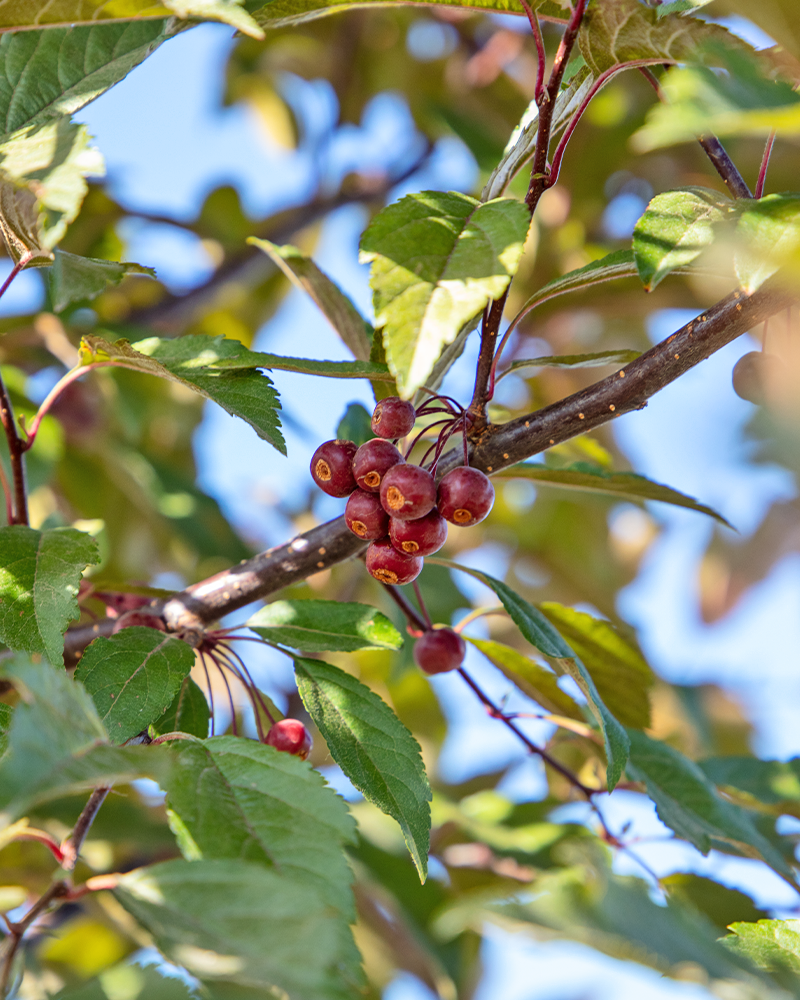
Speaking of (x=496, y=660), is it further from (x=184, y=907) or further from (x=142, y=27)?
(x=142, y=27)

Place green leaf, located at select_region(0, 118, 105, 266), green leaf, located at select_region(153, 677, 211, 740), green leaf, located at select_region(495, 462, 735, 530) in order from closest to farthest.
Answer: green leaf, located at select_region(0, 118, 105, 266), green leaf, located at select_region(153, 677, 211, 740), green leaf, located at select_region(495, 462, 735, 530)

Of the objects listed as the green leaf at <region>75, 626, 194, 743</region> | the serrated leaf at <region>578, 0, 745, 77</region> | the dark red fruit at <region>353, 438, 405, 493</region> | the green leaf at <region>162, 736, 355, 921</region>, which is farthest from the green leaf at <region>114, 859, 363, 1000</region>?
the serrated leaf at <region>578, 0, 745, 77</region>

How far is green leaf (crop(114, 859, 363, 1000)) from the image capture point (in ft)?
1.75

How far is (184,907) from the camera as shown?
23.3 inches

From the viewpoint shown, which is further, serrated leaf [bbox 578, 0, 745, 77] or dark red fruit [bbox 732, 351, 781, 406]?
dark red fruit [bbox 732, 351, 781, 406]

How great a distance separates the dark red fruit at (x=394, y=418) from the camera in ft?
3.04

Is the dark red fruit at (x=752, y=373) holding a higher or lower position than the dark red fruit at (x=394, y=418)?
lower

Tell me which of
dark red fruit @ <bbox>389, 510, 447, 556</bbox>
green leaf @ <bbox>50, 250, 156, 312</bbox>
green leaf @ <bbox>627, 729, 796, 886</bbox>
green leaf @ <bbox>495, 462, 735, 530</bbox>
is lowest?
green leaf @ <bbox>627, 729, 796, 886</bbox>

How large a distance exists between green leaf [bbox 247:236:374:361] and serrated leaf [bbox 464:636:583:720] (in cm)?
49

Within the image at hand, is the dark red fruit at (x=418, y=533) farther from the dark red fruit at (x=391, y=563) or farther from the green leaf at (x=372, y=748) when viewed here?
the green leaf at (x=372, y=748)

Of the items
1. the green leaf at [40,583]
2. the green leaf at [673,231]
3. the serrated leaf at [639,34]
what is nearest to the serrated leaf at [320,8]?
the serrated leaf at [639,34]

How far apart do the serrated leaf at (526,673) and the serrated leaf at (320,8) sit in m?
0.85

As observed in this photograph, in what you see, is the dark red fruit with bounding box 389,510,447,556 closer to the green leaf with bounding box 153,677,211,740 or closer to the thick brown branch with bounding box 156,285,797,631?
the thick brown branch with bounding box 156,285,797,631

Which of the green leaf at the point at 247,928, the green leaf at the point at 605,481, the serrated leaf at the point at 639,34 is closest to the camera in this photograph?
the green leaf at the point at 247,928
